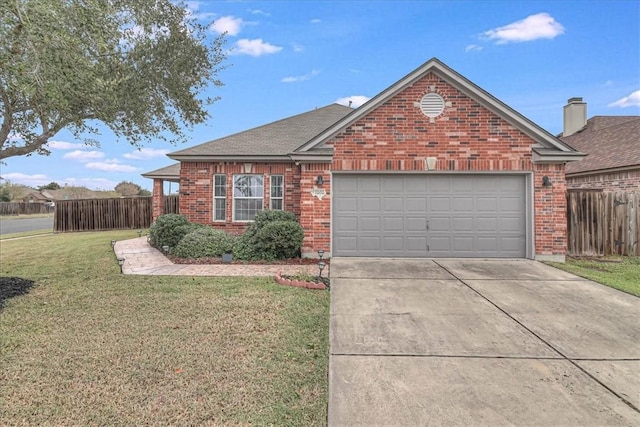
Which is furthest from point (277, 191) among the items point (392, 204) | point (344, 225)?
point (392, 204)

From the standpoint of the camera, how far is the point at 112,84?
619 centimetres

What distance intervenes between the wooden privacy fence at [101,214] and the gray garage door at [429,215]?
16.2 meters

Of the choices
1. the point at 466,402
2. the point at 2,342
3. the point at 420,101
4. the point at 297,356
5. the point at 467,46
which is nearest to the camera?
the point at 466,402

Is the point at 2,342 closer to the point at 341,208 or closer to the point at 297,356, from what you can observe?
the point at 297,356

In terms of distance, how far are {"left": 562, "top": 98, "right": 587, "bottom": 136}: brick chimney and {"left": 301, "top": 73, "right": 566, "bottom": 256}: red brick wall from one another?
16.0 m

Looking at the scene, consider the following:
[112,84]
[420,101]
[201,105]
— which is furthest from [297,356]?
[420,101]

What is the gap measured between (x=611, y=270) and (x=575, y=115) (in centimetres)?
1763

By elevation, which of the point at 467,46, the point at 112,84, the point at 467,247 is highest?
the point at 467,46

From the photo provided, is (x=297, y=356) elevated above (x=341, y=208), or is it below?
below

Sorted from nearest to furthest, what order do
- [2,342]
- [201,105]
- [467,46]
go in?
[2,342]
[201,105]
[467,46]

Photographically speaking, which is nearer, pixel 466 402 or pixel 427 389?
pixel 466 402

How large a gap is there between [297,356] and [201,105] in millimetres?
7512

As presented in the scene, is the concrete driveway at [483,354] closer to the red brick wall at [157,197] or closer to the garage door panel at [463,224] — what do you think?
the garage door panel at [463,224]

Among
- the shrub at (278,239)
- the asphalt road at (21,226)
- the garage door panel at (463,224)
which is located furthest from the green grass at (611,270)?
the asphalt road at (21,226)
